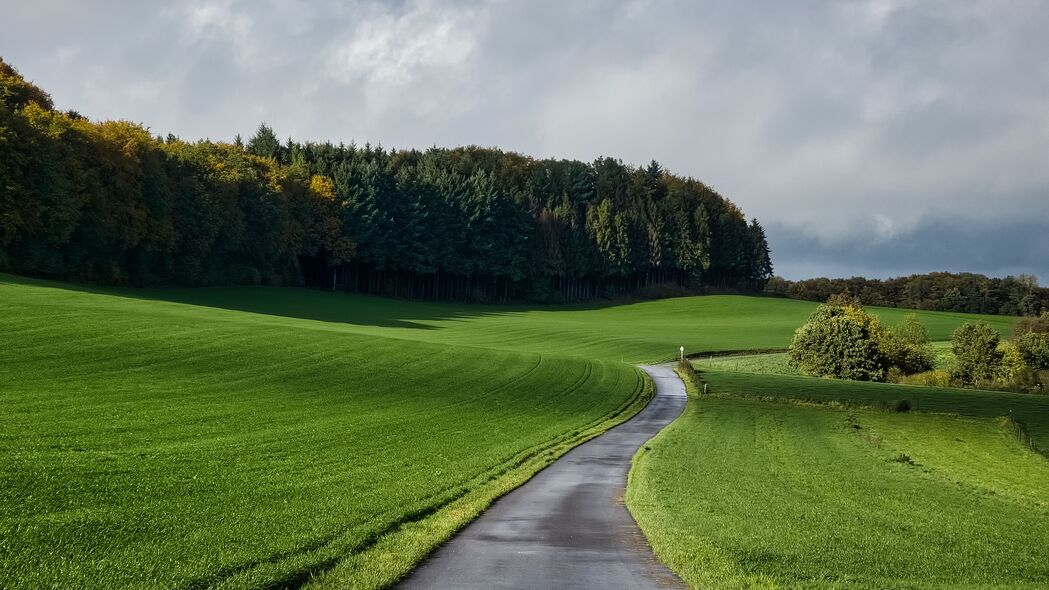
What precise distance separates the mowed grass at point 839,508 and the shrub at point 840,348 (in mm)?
32981

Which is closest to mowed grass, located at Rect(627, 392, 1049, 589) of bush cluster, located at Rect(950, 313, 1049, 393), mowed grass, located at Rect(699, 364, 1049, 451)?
mowed grass, located at Rect(699, 364, 1049, 451)

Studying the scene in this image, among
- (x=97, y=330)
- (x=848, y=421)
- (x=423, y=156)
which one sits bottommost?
(x=848, y=421)

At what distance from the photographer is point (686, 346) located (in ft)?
291

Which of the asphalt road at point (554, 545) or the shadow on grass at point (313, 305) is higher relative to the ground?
the shadow on grass at point (313, 305)

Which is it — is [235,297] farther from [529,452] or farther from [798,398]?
[529,452]

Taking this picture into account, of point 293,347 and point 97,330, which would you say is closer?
point 97,330

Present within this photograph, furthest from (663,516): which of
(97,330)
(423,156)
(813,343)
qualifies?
(423,156)

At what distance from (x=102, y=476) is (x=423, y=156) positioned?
491ft

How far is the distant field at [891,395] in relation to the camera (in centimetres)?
5344

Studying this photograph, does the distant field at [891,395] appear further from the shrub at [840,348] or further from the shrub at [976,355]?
the shrub at [976,355]

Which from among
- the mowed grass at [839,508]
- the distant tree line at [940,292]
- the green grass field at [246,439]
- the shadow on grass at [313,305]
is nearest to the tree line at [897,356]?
the green grass field at [246,439]

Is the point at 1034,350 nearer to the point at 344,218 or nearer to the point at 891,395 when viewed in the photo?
the point at 891,395

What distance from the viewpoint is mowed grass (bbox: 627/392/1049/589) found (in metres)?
13.4

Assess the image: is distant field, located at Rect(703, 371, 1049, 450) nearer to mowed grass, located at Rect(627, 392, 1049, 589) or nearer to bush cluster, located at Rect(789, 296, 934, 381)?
bush cluster, located at Rect(789, 296, 934, 381)
